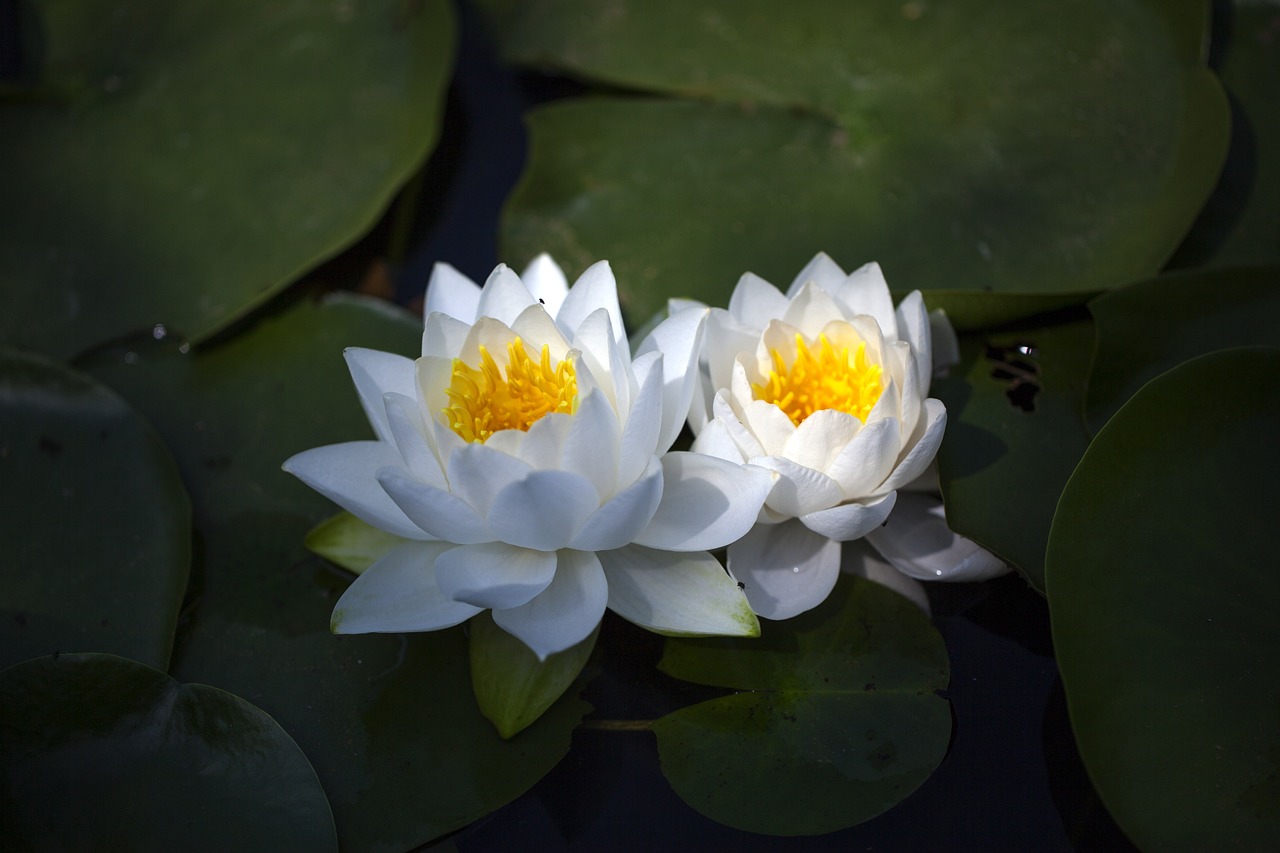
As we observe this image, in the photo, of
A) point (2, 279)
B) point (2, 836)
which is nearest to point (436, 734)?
point (2, 836)

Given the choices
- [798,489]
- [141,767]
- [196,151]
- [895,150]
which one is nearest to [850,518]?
[798,489]

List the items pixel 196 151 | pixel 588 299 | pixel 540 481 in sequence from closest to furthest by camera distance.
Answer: pixel 540 481 < pixel 588 299 < pixel 196 151

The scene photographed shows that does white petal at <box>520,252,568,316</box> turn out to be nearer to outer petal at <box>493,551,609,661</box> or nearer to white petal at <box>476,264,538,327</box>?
white petal at <box>476,264,538,327</box>

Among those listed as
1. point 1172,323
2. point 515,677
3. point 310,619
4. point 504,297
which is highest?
point 1172,323

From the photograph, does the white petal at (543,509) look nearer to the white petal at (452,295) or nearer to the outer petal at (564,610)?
the outer petal at (564,610)

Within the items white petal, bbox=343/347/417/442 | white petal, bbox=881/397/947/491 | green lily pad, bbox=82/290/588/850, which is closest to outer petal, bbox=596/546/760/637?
green lily pad, bbox=82/290/588/850

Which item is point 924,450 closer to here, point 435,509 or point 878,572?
point 878,572

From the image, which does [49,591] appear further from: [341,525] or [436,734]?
[436,734]
